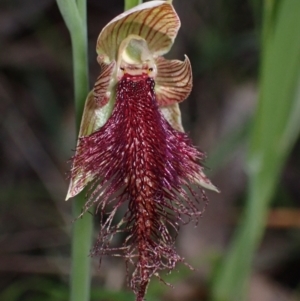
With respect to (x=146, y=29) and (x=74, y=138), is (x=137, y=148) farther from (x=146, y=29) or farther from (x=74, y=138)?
(x=74, y=138)

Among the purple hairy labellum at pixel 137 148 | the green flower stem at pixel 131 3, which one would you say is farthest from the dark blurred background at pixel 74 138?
the green flower stem at pixel 131 3

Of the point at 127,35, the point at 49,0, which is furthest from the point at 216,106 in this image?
the point at 127,35

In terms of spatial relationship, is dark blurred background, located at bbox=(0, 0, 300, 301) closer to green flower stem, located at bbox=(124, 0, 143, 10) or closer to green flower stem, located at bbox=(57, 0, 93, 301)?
green flower stem, located at bbox=(57, 0, 93, 301)

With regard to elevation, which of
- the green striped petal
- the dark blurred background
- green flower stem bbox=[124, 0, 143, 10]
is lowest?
the dark blurred background

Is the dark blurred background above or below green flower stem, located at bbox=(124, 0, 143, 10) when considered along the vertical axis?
below

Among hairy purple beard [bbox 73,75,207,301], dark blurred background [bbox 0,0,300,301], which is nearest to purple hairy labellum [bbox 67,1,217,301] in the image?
hairy purple beard [bbox 73,75,207,301]

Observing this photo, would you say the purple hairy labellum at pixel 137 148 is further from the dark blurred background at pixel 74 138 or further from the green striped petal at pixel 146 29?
the dark blurred background at pixel 74 138

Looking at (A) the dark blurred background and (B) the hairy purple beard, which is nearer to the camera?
(B) the hairy purple beard
